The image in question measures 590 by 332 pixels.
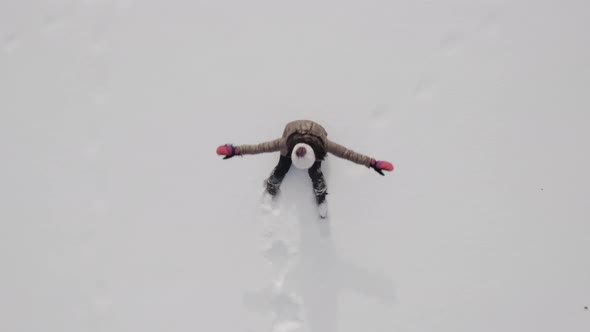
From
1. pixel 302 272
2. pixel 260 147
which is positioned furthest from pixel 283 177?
pixel 302 272

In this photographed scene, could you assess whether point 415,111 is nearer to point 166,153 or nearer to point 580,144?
point 580,144

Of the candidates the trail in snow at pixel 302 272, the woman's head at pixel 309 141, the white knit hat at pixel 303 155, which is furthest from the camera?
the trail in snow at pixel 302 272

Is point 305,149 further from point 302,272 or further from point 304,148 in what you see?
point 302,272

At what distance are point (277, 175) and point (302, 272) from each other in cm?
63

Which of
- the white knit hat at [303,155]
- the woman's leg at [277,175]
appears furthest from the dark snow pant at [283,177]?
the white knit hat at [303,155]

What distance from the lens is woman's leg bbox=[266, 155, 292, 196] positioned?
6.68 ft

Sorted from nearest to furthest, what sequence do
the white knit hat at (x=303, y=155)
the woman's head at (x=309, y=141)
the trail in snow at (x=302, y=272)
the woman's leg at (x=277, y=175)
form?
1. the white knit hat at (x=303, y=155)
2. the woman's head at (x=309, y=141)
3. the woman's leg at (x=277, y=175)
4. the trail in snow at (x=302, y=272)

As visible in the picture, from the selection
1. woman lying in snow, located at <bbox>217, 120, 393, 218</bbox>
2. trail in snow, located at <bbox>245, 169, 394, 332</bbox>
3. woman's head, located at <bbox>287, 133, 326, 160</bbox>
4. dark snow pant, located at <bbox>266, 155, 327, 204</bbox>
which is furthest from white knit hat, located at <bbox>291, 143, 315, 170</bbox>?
trail in snow, located at <bbox>245, 169, 394, 332</bbox>

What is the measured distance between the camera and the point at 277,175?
6.88 feet

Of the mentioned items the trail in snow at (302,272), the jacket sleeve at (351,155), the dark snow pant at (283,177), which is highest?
the dark snow pant at (283,177)

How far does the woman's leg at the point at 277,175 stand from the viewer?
2.04 m

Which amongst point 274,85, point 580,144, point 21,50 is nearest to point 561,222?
point 580,144

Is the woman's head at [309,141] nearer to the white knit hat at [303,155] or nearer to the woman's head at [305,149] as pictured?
the woman's head at [305,149]

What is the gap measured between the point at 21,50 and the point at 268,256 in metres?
2.21
